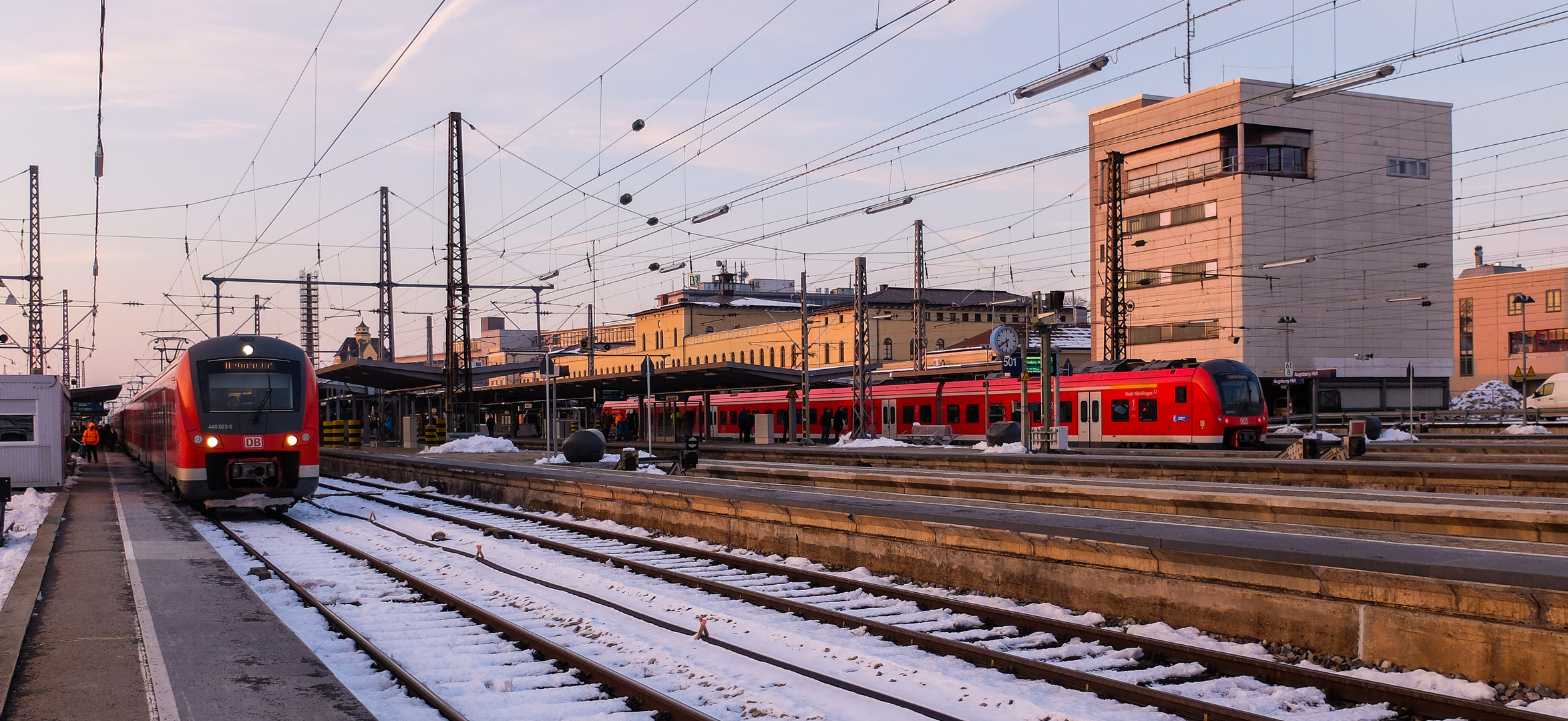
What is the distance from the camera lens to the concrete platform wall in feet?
24.3

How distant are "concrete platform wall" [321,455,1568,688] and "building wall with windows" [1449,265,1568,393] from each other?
7639 cm

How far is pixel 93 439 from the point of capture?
42.6 meters

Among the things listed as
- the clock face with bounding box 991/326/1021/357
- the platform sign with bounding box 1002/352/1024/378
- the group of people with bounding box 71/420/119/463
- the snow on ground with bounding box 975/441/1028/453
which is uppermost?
the clock face with bounding box 991/326/1021/357

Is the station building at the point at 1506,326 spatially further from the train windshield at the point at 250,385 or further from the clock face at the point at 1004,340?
the train windshield at the point at 250,385

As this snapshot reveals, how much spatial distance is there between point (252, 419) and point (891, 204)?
14.1 metres

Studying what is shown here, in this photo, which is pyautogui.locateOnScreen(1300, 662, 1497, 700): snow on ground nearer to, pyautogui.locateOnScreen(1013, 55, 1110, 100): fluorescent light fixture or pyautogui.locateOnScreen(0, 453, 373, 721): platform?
pyautogui.locateOnScreen(0, 453, 373, 721): platform

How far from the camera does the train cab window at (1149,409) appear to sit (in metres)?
33.1

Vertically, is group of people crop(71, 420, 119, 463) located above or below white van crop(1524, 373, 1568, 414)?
below

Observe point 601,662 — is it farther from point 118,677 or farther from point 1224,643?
point 1224,643

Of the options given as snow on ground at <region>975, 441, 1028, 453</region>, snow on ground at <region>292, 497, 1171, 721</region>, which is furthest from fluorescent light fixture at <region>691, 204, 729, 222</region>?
snow on ground at <region>292, 497, 1171, 721</region>

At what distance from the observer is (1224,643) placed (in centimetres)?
898

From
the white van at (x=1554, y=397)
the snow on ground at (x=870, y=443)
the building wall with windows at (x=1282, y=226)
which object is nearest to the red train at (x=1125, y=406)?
the snow on ground at (x=870, y=443)

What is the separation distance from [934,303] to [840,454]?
59921 millimetres

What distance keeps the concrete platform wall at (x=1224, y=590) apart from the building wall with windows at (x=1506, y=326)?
76.4 metres
